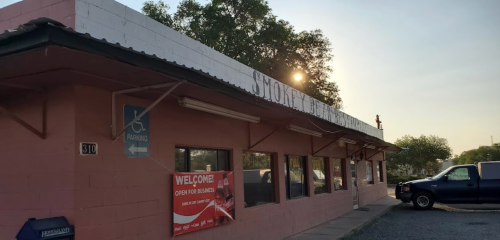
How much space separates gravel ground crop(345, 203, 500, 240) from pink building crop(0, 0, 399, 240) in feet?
17.6

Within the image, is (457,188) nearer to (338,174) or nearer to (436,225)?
(436,225)

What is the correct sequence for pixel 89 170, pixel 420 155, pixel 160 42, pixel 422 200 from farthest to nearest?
1. pixel 420 155
2. pixel 422 200
3. pixel 160 42
4. pixel 89 170

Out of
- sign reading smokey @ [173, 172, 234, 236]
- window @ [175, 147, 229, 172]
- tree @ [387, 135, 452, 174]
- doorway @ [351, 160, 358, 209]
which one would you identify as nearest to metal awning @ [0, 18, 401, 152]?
window @ [175, 147, 229, 172]

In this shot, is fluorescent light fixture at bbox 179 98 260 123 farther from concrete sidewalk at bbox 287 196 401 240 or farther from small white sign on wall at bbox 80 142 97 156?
concrete sidewalk at bbox 287 196 401 240

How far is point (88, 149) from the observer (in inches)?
199

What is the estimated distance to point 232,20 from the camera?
2619 centimetres

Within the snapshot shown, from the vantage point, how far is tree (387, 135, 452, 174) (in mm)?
53156

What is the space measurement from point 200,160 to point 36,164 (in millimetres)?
2841

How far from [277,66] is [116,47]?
2249 centimetres

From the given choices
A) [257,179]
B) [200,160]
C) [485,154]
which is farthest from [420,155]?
[485,154]

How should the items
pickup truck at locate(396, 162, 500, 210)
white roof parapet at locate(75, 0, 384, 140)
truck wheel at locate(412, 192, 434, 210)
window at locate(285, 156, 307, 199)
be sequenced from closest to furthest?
white roof parapet at locate(75, 0, 384, 140) → window at locate(285, 156, 307, 199) → pickup truck at locate(396, 162, 500, 210) → truck wheel at locate(412, 192, 434, 210)

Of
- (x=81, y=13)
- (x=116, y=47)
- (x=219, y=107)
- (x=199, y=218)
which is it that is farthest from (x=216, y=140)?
(x=116, y=47)

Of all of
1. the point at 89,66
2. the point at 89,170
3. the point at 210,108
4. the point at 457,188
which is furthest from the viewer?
the point at 457,188

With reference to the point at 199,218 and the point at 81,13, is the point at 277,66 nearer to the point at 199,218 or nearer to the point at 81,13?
the point at 199,218
